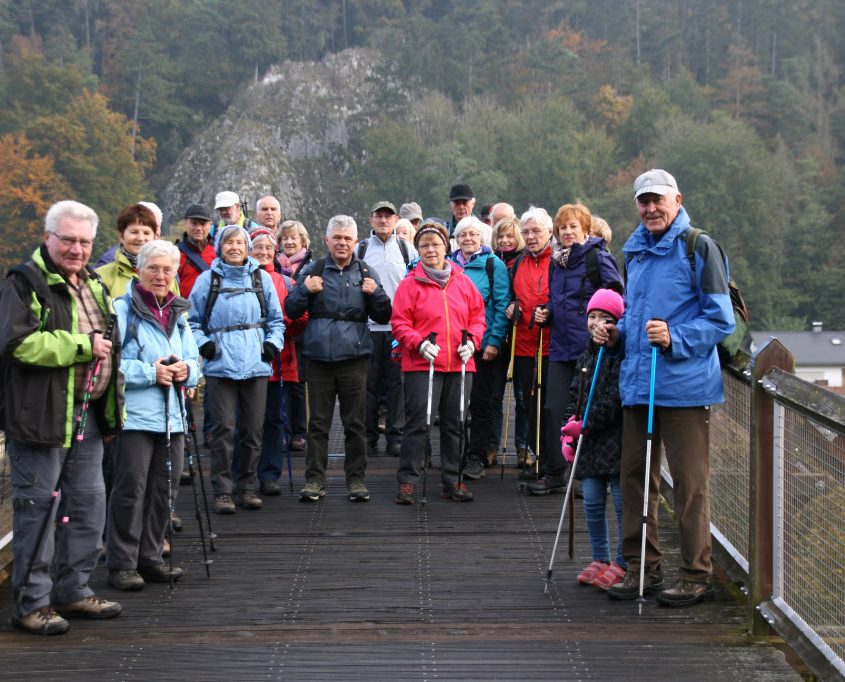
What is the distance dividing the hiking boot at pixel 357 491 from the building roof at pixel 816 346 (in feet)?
192

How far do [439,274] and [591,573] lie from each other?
2640mm

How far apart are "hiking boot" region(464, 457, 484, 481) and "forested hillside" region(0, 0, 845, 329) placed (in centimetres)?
Answer: 6220

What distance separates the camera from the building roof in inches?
2559

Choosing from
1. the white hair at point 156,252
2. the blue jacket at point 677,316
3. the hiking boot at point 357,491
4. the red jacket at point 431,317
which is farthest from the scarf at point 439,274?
the blue jacket at point 677,316

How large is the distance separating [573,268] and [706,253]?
245cm

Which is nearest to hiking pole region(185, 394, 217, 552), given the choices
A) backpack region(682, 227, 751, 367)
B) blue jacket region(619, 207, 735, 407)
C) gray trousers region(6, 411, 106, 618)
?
gray trousers region(6, 411, 106, 618)

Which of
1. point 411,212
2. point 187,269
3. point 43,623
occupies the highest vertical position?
point 411,212

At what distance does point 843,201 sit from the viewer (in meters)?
75.2

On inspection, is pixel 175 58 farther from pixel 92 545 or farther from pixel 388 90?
pixel 92 545

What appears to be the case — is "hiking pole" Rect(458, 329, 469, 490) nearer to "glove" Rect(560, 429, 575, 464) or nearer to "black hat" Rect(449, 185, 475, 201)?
"glove" Rect(560, 429, 575, 464)

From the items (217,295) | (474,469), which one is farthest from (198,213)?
(474,469)

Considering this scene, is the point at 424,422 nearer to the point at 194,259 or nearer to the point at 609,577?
the point at 194,259

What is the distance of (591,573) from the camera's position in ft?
Answer: 20.4

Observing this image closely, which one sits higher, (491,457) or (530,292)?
(530,292)
